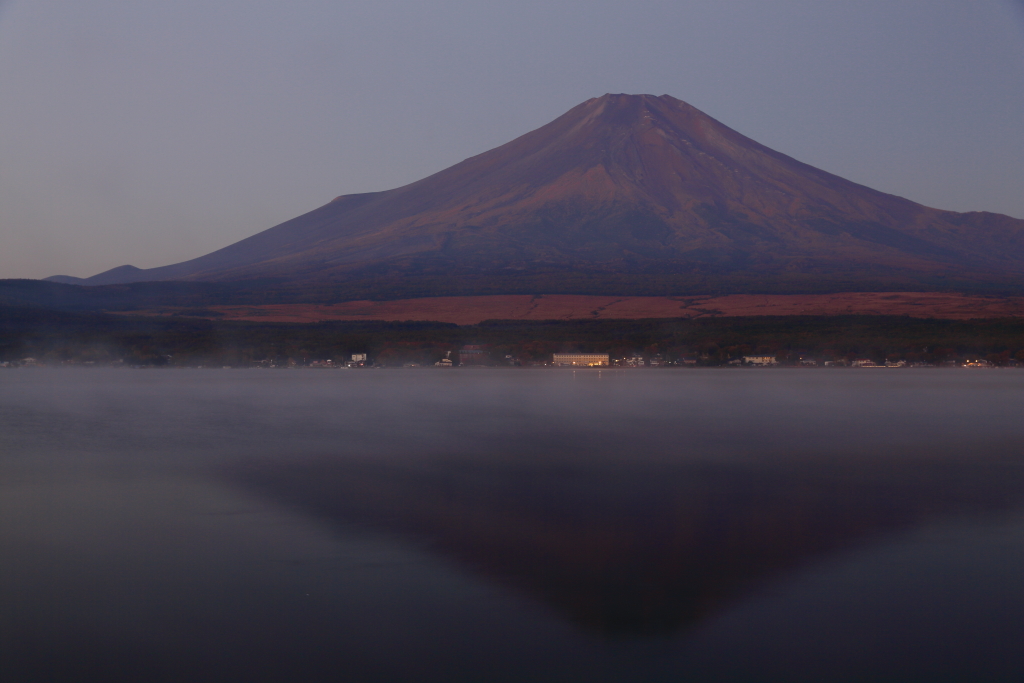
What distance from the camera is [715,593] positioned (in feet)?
25.8

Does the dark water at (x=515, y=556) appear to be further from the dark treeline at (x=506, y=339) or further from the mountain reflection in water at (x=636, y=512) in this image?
the dark treeline at (x=506, y=339)

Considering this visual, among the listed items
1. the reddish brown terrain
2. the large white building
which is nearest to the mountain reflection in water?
the large white building

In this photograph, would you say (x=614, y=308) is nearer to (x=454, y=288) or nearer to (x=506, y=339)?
(x=506, y=339)

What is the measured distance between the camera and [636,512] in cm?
1123

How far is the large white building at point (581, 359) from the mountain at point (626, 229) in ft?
47.3

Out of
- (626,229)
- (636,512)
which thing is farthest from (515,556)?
(626,229)

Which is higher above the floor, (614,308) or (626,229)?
(626,229)

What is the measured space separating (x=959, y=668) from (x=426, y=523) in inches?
244

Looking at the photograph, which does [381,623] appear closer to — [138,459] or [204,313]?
[138,459]

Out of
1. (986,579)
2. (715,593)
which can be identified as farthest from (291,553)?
(986,579)

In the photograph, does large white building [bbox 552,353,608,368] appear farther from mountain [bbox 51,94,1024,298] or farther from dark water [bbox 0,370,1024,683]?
dark water [bbox 0,370,1024,683]

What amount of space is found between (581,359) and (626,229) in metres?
38.7

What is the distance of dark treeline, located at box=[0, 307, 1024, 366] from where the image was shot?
2319 inches

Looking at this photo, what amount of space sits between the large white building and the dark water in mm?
41941
